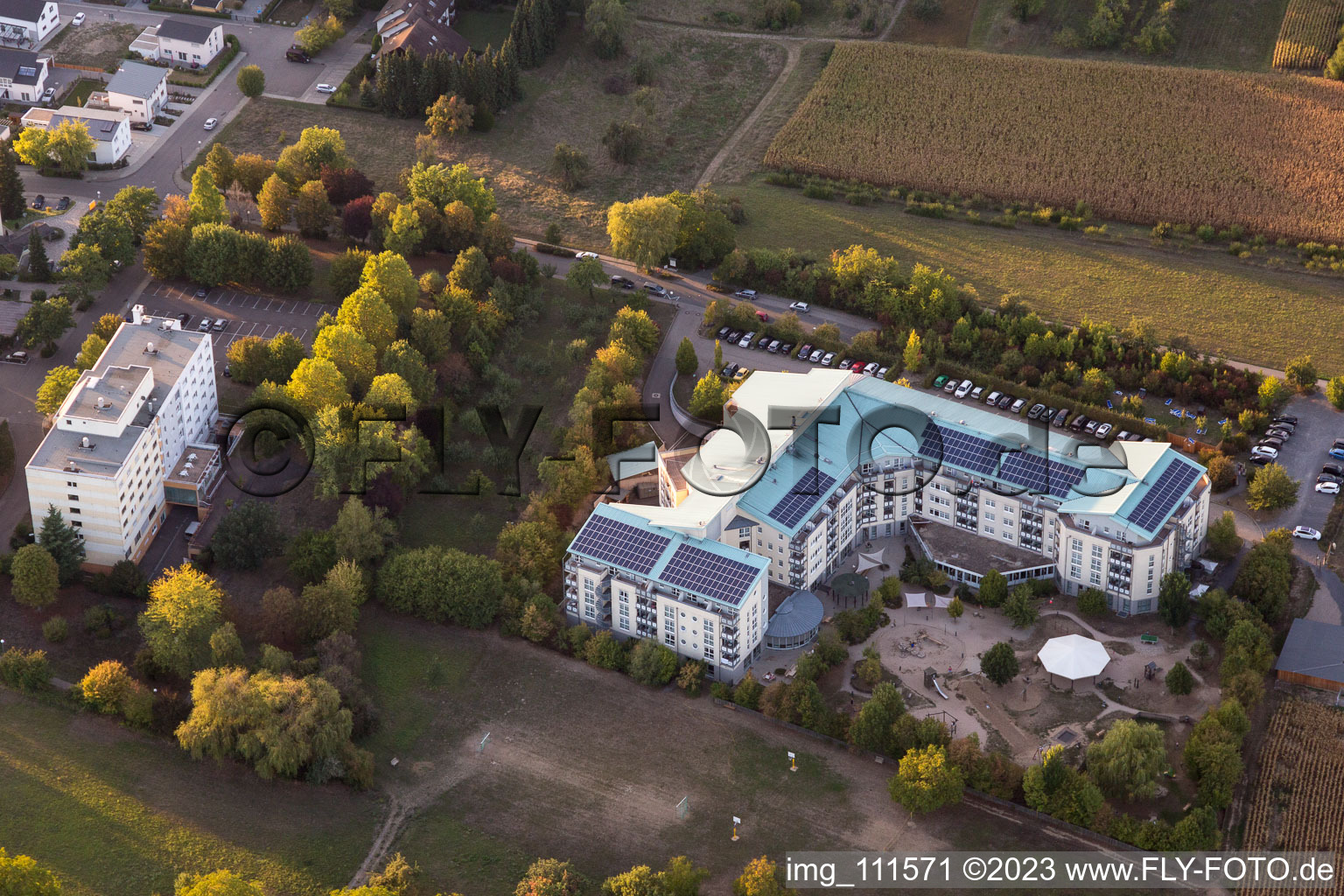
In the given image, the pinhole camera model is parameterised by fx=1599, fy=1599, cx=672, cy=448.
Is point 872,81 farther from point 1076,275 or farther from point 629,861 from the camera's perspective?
point 629,861

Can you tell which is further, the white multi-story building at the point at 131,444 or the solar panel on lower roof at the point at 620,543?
the white multi-story building at the point at 131,444

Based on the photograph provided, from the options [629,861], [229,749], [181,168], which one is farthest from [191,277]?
[629,861]

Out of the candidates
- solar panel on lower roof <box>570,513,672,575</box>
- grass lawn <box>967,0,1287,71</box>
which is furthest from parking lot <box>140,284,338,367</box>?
grass lawn <box>967,0,1287,71</box>

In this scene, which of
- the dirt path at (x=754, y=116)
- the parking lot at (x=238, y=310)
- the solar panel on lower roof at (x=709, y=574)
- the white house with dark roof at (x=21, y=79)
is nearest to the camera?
the solar panel on lower roof at (x=709, y=574)

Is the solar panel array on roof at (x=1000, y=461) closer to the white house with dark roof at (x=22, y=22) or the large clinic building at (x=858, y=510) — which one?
the large clinic building at (x=858, y=510)

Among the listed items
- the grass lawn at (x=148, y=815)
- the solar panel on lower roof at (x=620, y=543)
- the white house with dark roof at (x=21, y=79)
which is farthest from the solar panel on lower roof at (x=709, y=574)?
the white house with dark roof at (x=21, y=79)

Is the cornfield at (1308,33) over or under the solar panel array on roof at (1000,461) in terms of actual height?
over
